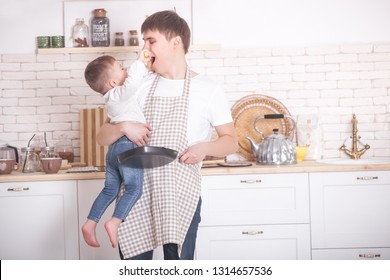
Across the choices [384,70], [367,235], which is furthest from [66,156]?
[384,70]

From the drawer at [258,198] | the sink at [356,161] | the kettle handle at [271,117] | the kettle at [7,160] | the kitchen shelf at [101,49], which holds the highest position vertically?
the kitchen shelf at [101,49]

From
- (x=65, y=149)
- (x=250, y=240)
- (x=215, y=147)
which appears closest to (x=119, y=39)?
(x=65, y=149)

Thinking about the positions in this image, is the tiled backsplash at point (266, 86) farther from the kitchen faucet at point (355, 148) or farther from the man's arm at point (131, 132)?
the man's arm at point (131, 132)

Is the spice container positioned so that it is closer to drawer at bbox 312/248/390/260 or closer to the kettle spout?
the kettle spout

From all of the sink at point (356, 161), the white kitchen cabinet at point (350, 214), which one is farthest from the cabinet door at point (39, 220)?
the sink at point (356, 161)

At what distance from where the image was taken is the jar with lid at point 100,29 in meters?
3.23

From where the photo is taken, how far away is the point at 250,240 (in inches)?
112

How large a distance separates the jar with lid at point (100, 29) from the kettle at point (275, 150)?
0.99m

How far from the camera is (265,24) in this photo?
10.9ft

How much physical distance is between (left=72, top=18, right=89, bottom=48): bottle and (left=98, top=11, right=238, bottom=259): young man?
1.39 metres

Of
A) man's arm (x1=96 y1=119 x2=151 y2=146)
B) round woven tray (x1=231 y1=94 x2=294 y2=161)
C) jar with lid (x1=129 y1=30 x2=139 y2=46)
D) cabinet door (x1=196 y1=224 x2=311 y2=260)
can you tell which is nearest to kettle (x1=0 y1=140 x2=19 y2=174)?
jar with lid (x1=129 y1=30 x2=139 y2=46)

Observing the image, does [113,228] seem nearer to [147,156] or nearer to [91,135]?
[147,156]

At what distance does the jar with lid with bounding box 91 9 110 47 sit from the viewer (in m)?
3.23

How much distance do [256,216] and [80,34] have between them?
1.41 m
